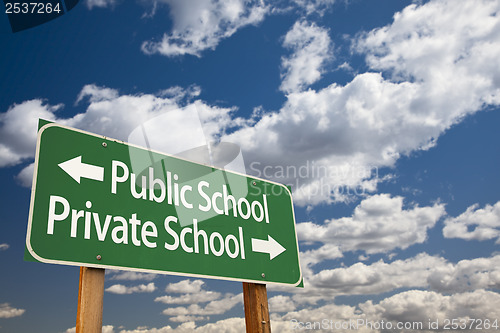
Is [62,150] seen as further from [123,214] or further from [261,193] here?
[261,193]

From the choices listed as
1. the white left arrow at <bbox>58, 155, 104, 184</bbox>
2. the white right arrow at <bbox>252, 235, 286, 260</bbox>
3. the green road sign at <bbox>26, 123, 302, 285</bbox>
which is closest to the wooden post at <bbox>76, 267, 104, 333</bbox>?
the green road sign at <bbox>26, 123, 302, 285</bbox>

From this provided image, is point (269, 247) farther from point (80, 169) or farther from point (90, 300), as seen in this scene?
point (80, 169)

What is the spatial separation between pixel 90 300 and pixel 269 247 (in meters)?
1.97

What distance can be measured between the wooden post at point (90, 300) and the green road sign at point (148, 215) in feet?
0.30

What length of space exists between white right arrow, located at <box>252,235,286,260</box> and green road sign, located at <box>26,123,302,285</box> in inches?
0.4

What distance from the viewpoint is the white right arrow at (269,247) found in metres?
4.27

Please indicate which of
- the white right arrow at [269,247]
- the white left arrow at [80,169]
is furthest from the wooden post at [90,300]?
the white right arrow at [269,247]

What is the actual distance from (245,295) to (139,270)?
1351 millimetres

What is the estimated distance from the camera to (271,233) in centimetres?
452

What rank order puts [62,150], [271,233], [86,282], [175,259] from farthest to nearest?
1. [271,233]
2. [175,259]
3. [62,150]
4. [86,282]

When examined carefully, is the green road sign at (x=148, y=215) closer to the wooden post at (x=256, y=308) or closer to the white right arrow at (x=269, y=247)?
the white right arrow at (x=269, y=247)

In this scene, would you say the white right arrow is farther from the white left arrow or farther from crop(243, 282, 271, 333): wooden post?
the white left arrow

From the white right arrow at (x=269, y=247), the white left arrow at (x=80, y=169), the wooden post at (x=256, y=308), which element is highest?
the white left arrow at (x=80, y=169)

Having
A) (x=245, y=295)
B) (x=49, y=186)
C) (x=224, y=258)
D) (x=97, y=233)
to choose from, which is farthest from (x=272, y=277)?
(x=49, y=186)
